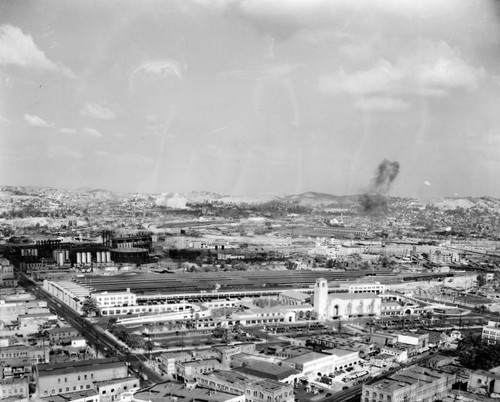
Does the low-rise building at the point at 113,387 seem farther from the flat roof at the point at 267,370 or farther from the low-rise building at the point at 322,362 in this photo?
the low-rise building at the point at 322,362

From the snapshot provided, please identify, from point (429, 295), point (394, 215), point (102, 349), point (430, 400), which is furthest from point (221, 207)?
point (430, 400)

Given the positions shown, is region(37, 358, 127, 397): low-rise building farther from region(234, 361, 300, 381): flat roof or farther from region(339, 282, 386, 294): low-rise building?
region(339, 282, 386, 294): low-rise building

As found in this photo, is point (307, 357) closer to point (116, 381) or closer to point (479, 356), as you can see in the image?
point (479, 356)

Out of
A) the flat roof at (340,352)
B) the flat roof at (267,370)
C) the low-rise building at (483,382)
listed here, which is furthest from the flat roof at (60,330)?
the low-rise building at (483,382)

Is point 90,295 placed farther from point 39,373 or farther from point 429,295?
point 429,295

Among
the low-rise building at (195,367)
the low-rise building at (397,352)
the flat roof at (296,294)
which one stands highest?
the flat roof at (296,294)

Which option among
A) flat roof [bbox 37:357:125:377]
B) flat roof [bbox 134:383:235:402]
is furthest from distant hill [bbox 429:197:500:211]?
Answer: flat roof [bbox 134:383:235:402]

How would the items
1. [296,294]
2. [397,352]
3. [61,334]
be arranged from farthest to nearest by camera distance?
[296,294]
[61,334]
[397,352]

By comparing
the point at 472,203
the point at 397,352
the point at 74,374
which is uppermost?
the point at 472,203

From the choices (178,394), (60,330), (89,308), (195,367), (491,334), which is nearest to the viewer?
(178,394)

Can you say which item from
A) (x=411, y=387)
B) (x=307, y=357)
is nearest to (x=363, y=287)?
(x=307, y=357)

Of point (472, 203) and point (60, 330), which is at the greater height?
point (472, 203)
